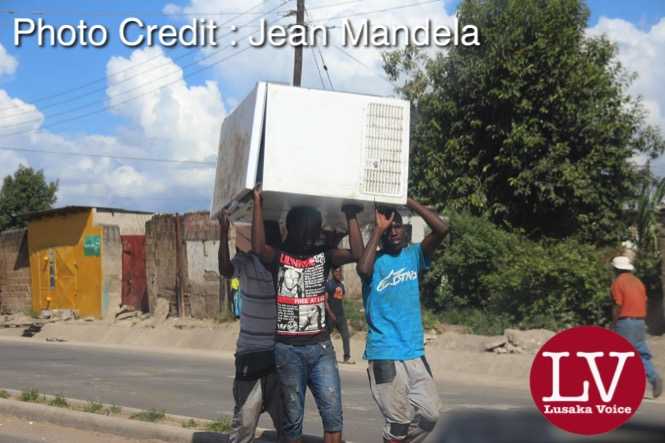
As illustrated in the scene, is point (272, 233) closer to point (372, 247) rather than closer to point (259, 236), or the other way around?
point (259, 236)

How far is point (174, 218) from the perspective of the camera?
24.7 meters

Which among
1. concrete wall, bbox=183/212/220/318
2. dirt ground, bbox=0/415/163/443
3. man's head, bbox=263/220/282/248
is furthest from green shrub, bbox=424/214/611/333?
man's head, bbox=263/220/282/248

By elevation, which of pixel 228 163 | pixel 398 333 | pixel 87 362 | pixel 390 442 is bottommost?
pixel 87 362

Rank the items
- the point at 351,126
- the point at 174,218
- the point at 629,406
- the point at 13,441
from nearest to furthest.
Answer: the point at 629,406, the point at 351,126, the point at 13,441, the point at 174,218

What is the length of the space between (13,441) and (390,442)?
4.08 m

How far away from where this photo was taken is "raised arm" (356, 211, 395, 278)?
5.38 m

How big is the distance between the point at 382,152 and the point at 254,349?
1573 millimetres

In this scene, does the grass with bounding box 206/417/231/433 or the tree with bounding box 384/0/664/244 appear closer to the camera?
the grass with bounding box 206/417/231/433

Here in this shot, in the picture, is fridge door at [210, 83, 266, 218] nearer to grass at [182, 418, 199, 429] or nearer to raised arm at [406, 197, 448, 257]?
raised arm at [406, 197, 448, 257]

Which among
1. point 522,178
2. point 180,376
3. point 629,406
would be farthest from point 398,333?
point 522,178

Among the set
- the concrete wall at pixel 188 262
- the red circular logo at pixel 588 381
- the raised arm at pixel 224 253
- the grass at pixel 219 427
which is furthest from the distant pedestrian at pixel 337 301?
the red circular logo at pixel 588 381

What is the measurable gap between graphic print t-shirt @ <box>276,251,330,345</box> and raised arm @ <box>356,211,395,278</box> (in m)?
0.31

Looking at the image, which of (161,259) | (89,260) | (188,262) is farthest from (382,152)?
(89,260)

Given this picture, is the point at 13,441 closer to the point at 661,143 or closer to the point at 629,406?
the point at 629,406
